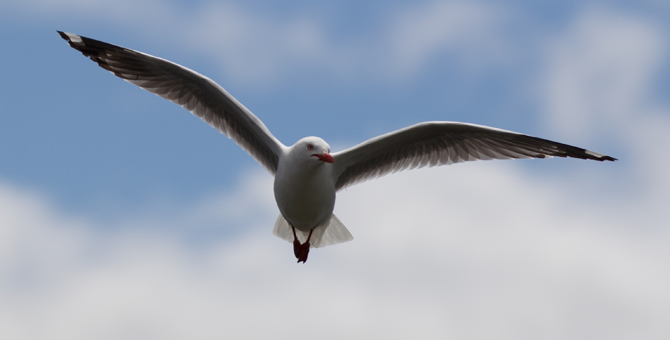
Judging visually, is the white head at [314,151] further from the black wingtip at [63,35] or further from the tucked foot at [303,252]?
the black wingtip at [63,35]

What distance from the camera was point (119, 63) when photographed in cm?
729

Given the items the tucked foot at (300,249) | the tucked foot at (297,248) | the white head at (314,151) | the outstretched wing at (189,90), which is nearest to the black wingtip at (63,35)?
the outstretched wing at (189,90)

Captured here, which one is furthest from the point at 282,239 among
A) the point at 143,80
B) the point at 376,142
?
the point at 143,80

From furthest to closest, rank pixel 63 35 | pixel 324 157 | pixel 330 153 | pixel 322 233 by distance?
pixel 322 233
pixel 63 35
pixel 330 153
pixel 324 157

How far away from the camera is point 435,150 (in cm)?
727

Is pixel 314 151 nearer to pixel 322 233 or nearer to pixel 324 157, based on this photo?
pixel 324 157

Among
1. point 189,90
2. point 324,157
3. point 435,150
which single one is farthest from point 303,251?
point 189,90

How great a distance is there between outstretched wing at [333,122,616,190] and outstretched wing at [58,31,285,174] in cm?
87

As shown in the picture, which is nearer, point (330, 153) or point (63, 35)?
point (330, 153)

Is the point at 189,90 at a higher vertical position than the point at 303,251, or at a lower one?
higher

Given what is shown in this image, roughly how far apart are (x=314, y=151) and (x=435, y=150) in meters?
1.62

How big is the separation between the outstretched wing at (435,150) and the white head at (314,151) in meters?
0.64

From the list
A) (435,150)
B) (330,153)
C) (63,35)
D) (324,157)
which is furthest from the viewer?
(63,35)

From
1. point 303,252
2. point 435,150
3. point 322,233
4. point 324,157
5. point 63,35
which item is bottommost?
point 303,252
